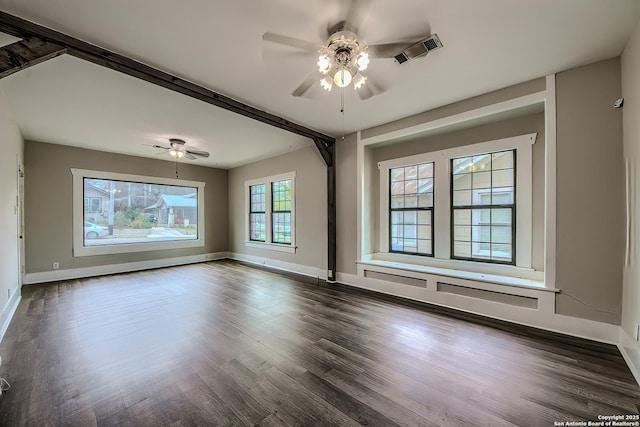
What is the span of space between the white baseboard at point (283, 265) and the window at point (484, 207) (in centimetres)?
264

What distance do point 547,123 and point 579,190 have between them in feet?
2.62

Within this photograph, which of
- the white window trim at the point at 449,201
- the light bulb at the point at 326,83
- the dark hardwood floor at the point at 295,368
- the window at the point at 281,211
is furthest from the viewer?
the window at the point at 281,211

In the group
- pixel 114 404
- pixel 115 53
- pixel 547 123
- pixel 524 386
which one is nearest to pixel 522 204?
pixel 547 123

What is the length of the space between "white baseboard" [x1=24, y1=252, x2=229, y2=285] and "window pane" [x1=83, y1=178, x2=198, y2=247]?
20.8 inches

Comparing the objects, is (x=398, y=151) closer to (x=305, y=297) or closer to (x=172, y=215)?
(x=305, y=297)

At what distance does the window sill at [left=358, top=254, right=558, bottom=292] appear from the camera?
3.13 m

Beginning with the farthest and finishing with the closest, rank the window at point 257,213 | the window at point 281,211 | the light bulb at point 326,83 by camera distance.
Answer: the window at point 257,213 → the window at point 281,211 → the light bulb at point 326,83

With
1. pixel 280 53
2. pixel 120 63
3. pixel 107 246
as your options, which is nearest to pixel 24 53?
pixel 120 63

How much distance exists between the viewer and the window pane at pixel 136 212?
230 inches

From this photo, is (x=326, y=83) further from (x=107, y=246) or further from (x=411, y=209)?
(x=107, y=246)

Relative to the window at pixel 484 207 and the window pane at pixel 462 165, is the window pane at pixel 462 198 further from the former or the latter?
the window pane at pixel 462 165

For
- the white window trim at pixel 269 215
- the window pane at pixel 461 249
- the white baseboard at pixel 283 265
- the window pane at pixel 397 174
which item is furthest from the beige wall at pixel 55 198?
the window pane at pixel 461 249

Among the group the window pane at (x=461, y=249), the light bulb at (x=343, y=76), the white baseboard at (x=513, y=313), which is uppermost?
the light bulb at (x=343, y=76)

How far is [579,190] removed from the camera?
2.72 meters
